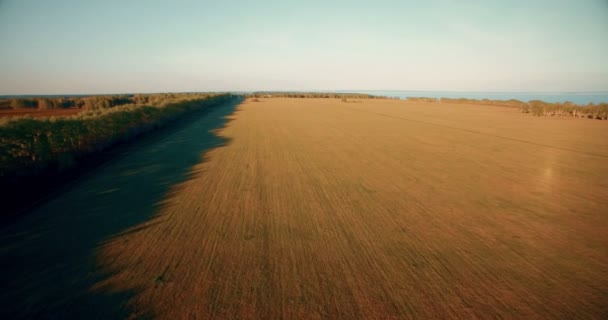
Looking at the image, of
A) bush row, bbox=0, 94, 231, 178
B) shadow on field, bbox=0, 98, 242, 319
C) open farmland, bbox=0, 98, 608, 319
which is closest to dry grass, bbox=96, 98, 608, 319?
open farmland, bbox=0, 98, 608, 319

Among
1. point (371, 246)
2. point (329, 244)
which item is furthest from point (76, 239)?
point (371, 246)

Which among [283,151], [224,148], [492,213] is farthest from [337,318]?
[224,148]

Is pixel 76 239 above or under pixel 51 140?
under

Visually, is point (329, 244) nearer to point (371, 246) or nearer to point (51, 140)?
point (371, 246)

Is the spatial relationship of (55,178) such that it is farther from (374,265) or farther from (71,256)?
(374,265)

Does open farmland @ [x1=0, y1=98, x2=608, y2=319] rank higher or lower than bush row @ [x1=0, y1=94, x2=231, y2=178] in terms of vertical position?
lower

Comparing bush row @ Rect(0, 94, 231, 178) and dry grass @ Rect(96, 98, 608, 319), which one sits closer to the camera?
dry grass @ Rect(96, 98, 608, 319)

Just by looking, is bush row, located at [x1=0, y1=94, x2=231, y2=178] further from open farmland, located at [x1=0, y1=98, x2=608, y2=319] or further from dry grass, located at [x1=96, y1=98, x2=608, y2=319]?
dry grass, located at [x1=96, y1=98, x2=608, y2=319]

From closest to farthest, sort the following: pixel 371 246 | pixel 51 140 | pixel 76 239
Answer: pixel 371 246, pixel 76 239, pixel 51 140
